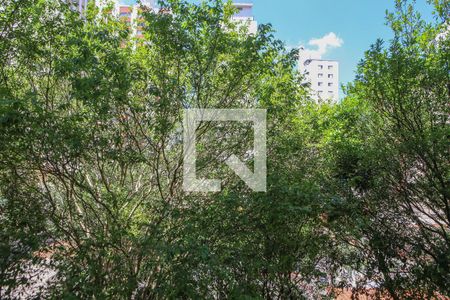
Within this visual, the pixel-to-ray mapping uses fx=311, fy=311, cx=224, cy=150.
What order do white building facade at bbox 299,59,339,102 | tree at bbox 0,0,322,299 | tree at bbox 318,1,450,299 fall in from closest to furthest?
tree at bbox 0,0,322,299 → tree at bbox 318,1,450,299 → white building facade at bbox 299,59,339,102

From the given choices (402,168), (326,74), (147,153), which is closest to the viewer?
(147,153)

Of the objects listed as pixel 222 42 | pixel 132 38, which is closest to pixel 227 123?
pixel 222 42

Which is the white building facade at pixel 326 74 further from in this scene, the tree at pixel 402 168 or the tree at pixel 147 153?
the tree at pixel 147 153

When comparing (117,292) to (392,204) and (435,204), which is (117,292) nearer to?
(392,204)

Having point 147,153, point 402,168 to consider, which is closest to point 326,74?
point 402,168

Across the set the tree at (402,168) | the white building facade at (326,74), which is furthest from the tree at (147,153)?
the white building facade at (326,74)

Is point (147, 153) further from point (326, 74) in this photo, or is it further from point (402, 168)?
point (326, 74)

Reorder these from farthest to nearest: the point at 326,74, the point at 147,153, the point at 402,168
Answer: the point at 326,74 → the point at 402,168 → the point at 147,153

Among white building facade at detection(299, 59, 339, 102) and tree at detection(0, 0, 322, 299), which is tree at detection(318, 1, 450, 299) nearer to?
tree at detection(0, 0, 322, 299)

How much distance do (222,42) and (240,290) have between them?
2.91 m

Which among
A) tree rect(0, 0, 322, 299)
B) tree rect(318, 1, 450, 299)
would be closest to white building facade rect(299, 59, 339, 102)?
tree rect(318, 1, 450, 299)

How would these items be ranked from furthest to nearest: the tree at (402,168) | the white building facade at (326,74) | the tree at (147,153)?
1. the white building facade at (326,74)
2. the tree at (402,168)
3. the tree at (147,153)

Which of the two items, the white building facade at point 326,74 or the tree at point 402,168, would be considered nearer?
the tree at point 402,168

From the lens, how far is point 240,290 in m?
3.31
